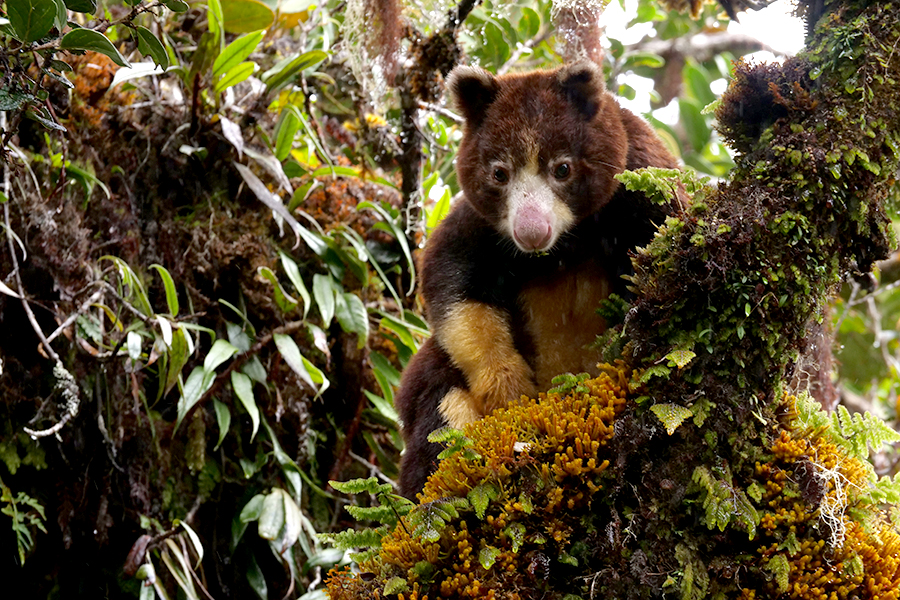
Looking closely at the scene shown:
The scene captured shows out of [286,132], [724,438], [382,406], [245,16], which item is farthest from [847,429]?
[245,16]

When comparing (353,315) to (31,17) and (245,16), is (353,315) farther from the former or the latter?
(31,17)

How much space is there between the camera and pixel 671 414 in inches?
95.7

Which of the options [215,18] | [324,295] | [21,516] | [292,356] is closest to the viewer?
[21,516]

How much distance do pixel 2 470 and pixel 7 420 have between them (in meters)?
0.24

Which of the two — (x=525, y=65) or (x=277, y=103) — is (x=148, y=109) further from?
(x=525, y=65)

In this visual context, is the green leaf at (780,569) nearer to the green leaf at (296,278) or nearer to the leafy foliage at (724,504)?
the leafy foliage at (724,504)

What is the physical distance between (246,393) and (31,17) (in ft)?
7.31

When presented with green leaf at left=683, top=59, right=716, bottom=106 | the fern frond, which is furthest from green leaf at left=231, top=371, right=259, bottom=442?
green leaf at left=683, top=59, right=716, bottom=106

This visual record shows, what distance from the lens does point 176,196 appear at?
472 centimetres

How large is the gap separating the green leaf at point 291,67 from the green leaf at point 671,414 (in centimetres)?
313

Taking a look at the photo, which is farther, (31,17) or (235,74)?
(235,74)

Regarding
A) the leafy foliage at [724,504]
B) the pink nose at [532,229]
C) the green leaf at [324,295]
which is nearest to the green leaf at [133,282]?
the green leaf at [324,295]

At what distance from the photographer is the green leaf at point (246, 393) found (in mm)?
4172

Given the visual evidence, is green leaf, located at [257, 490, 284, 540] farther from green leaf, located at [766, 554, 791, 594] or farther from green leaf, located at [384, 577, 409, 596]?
green leaf, located at [766, 554, 791, 594]
